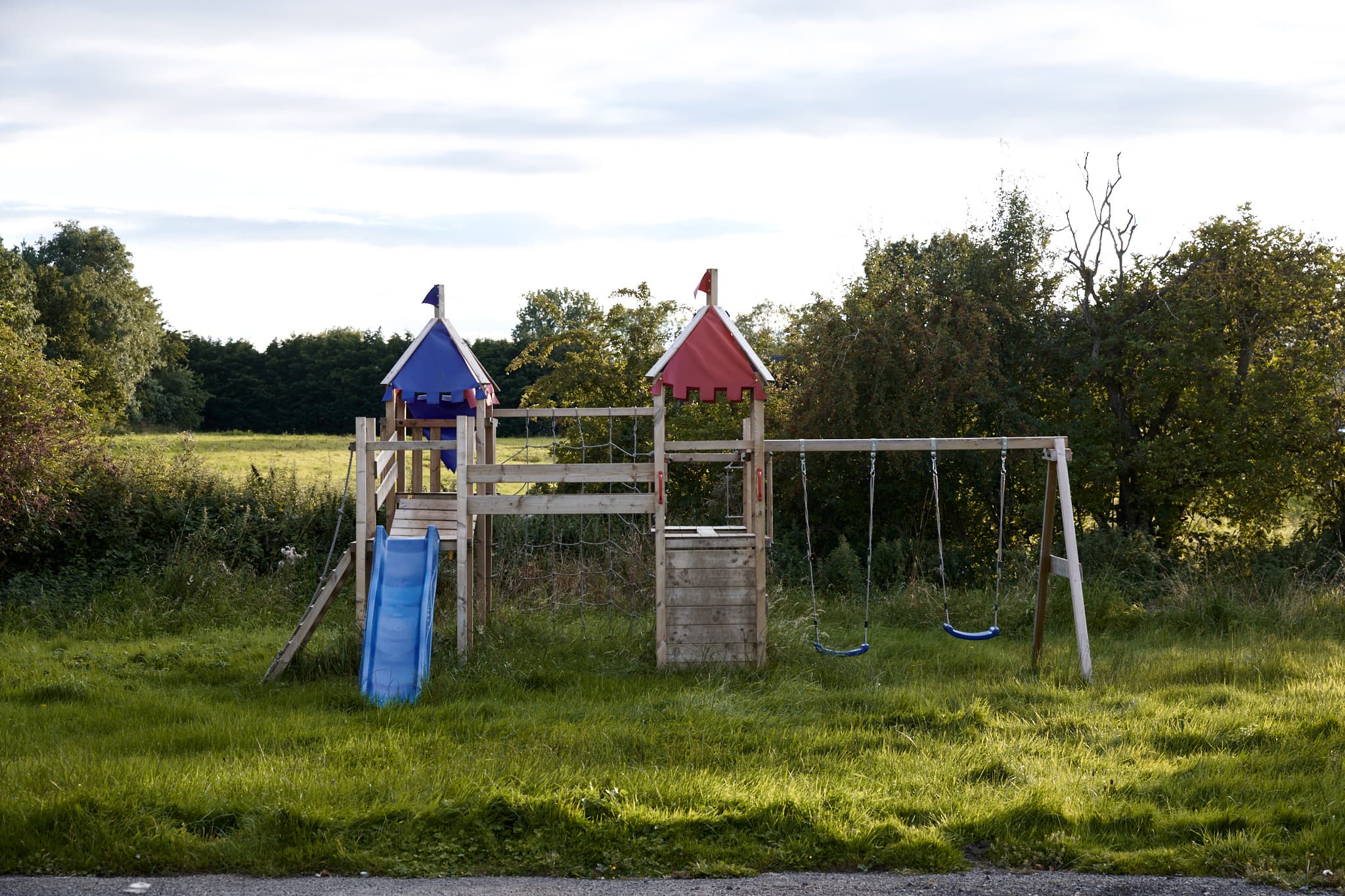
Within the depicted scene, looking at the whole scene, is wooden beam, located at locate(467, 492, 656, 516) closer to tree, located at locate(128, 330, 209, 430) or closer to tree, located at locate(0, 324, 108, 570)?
tree, located at locate(0, 324, 108, 570)

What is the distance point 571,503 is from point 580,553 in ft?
8.35

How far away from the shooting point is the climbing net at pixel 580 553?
11.0 meters

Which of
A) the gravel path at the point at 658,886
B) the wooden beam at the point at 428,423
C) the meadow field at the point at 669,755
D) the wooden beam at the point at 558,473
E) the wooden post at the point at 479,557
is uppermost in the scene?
the wooden beam at the point at 428,423

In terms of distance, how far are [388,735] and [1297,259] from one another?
1330 centimetres

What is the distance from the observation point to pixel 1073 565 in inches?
337

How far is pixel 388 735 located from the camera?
6.35 meters

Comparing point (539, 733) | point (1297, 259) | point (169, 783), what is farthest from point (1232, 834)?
point (1297, 259)

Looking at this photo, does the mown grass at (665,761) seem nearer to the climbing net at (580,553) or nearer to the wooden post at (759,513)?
the wooden post at (759,513)

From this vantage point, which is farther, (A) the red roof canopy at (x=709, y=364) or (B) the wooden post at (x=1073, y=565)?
(A) the red roof canopy at (x=709, y=364)

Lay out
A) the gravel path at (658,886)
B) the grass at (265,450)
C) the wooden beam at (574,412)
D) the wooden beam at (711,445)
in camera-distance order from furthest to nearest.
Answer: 1. the grass at (265,450)
2. the wooden beam at (574,412)
3. the wooden beam at (711,445)
4. the gravel path at (658,886)

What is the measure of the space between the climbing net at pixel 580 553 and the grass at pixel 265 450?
1039 millimetres

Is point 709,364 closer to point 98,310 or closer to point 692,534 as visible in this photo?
point 692,534

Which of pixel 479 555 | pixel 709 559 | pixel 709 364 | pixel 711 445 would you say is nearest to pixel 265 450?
pixel 479 555

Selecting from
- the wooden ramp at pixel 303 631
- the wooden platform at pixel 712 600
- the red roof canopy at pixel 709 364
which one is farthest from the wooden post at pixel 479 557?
the red roof canopy at pixel 709 364
